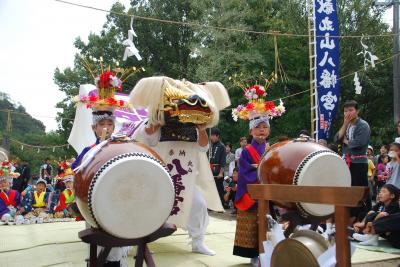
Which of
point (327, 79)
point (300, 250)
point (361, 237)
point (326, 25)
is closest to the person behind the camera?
point (300, 250)

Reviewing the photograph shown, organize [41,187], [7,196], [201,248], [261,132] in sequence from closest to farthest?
[261,132] < [201,248] < [7,196] < [41,187]

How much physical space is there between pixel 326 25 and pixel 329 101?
147 centimetres

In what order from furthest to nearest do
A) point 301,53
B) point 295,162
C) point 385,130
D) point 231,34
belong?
point 231,34, point 301,53, point 385,130, point 295,162

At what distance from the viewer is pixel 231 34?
49.0 ft

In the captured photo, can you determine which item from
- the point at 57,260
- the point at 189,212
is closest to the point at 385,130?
the point at 189,212

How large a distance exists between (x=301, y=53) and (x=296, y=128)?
217 centimetres

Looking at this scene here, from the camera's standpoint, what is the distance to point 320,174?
289 centimetres

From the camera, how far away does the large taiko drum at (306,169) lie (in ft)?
9.30

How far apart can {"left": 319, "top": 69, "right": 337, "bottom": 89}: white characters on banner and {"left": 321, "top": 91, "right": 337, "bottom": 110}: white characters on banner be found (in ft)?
0.64

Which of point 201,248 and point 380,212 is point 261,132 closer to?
point 201,248

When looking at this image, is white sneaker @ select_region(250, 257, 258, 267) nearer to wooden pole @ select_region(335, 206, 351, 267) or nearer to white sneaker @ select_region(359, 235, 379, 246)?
white sneaker @ select_region(359, 235, 379, 246)

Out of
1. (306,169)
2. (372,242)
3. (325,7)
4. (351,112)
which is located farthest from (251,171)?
(325,7)

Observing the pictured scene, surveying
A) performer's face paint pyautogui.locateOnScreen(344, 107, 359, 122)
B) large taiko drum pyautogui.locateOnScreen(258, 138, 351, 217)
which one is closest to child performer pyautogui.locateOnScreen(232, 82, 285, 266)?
large taiko drum pyautogui.locateOnScreen(258, 138, 351, 217)

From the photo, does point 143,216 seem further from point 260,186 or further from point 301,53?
point 301,53
